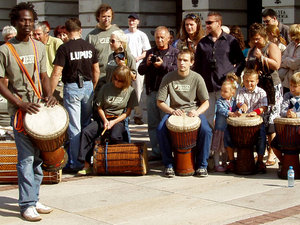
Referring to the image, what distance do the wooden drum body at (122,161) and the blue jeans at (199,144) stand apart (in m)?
0.27

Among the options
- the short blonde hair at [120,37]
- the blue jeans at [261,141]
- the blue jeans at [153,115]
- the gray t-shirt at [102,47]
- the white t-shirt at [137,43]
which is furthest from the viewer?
the white t-shirt at [137,43]

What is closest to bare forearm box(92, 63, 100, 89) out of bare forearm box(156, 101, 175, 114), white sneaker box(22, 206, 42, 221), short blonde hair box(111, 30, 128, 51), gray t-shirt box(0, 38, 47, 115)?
short blonde hair box(111, 30, 128, 51)

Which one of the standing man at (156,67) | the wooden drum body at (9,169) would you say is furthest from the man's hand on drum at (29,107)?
the standing man at (156,67)

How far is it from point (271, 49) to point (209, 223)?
11.2 feet

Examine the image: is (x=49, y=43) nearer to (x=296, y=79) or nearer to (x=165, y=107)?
(x=165, y=107)

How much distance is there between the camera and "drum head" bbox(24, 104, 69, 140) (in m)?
6.18

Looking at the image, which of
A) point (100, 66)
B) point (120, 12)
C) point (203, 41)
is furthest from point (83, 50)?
point (120, 12)

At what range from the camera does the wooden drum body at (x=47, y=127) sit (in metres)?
6.19

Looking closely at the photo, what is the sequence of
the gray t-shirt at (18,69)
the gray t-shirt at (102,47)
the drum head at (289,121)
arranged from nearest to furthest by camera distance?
1. the gray t-shirt at (18,69)
2. the drum head at (289,121)
3. the gray t-shirt at (102,47)

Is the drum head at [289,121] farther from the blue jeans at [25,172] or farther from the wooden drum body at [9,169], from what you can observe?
the blue jeans at [25,172]

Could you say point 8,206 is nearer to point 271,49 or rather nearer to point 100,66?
point 100,66

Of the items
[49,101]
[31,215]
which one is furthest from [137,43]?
[31,215]

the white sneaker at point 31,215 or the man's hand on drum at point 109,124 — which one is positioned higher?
the man's hand on drum at point 109,124

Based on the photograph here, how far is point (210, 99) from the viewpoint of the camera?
897cm
